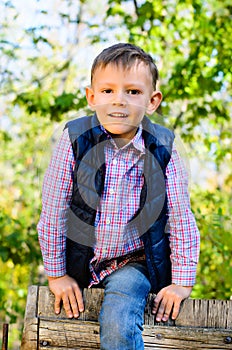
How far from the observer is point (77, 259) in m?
2.34

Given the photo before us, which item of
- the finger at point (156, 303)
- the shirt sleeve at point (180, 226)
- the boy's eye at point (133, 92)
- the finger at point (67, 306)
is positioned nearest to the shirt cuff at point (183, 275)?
the shirt sleeve at point (180, 226)

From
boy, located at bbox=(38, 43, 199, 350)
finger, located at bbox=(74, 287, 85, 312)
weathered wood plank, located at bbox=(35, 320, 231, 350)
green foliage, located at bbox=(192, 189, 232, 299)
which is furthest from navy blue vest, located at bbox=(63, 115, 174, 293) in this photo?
green foliage, located at bbox=(192, 189, 232, 299)

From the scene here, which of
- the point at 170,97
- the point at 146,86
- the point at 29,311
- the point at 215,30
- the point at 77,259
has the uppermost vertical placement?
the point at 215,30

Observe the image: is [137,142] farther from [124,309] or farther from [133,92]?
[124,309]

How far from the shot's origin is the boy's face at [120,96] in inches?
90.4

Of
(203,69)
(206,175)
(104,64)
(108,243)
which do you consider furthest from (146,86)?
(206,175)

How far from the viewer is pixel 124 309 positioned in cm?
207

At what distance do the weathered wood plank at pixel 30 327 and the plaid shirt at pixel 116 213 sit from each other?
139mm

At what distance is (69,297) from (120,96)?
81 cm

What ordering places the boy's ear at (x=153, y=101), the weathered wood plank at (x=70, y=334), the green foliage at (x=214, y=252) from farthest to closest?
the green foliage at (x=214, y=252), the boy's ear at (x=153, y=101), the weathered wood plank at (x=70, y=334)

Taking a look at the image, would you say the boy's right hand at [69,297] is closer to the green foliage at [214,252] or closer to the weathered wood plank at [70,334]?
the weathered wood plank at [70,334]

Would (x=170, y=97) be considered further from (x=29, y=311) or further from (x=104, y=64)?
(x=29, y=311)

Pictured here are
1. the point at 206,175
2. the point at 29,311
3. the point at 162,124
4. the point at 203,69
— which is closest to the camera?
the point at 29,311

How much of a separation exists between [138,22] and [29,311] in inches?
108
